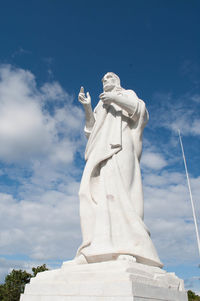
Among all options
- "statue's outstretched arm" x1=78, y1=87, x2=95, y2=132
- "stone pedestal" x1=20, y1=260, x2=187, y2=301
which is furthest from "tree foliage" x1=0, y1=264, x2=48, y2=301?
"stone pedestal" x1=20, y1=260, x2=187, y2=301

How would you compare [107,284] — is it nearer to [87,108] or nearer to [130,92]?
[87,108]

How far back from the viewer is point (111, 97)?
7.18 metres

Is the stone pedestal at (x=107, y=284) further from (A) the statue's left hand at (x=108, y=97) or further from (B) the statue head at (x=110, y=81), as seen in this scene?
(B) the statue head at (x=110, y=81)

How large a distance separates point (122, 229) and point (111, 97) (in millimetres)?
3424

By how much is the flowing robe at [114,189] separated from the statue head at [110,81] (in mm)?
303

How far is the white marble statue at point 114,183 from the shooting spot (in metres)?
5.50

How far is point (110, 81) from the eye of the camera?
8.16 metres

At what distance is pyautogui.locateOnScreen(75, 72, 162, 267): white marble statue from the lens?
216 inches

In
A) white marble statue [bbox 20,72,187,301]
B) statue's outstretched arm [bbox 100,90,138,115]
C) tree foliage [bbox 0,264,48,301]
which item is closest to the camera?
white marble statue [bbox 20,72,187,301]

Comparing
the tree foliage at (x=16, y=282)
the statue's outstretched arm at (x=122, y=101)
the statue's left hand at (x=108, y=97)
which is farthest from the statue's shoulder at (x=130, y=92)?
the tree foliage at (x=16, y=282)

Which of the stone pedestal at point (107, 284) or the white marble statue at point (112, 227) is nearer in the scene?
the stone pedestal at point (107, 284)

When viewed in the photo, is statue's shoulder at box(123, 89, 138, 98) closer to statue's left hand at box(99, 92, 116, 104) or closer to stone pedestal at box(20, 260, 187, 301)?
statue's left hand at box(99, 92, 116, 104)

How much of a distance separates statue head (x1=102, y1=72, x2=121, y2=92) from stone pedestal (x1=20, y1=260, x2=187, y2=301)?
5.10 m

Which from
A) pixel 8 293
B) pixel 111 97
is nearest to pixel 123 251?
pixel 111 97
